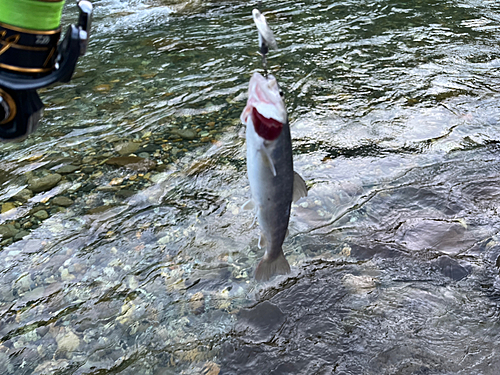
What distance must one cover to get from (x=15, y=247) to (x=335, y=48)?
20.5ft

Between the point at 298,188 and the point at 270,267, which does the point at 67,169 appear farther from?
the point at 298,188

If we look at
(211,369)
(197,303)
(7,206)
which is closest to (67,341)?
(197,303)

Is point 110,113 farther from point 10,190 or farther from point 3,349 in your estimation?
point 3,349

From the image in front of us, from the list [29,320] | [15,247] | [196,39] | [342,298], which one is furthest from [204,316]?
[196,39]

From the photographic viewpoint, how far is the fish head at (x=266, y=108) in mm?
1962

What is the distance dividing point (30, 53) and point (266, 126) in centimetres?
126

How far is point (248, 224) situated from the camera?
421 centimetres

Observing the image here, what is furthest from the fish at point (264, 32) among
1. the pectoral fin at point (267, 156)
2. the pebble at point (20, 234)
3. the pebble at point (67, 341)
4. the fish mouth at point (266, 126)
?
the pebble at point (20, 234)

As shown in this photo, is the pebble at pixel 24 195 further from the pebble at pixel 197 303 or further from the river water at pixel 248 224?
the pebble at pixel 197 303

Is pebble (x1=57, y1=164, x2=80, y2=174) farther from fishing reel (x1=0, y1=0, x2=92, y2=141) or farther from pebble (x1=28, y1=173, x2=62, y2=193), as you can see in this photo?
fishing reel (x1=0, y1=0, x2=92, y2=141)

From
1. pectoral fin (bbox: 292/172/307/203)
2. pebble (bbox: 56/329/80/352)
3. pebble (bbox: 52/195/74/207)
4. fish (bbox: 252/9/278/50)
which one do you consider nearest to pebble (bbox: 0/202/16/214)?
pebble (bbox: 52/195/74/207)

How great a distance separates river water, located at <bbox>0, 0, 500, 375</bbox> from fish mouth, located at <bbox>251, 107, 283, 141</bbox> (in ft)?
5.60

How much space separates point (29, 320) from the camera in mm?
3391

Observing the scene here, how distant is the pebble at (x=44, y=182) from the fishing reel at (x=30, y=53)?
98.9 inches
